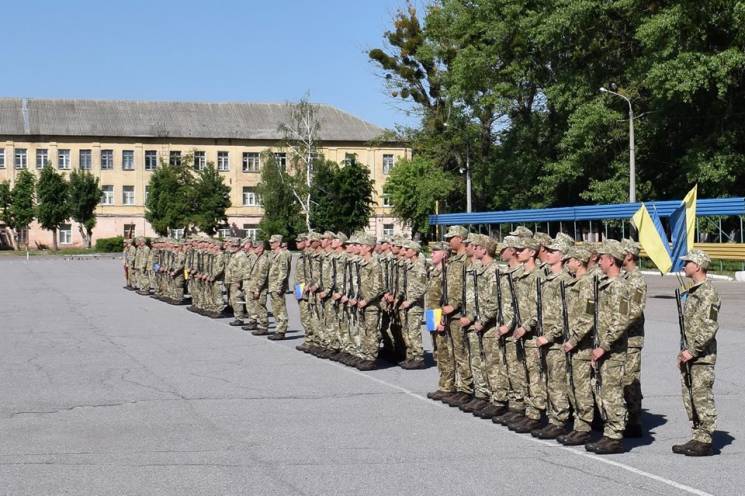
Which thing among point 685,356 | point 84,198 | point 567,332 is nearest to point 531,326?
point 567,332

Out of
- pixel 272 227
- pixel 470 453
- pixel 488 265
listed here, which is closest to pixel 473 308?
pixel 488 265

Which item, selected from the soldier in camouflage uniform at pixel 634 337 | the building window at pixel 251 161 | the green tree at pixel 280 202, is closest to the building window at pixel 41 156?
the building window at pixel 251 161

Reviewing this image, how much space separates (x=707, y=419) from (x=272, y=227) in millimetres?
65326

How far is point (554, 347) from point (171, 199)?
72.8 meters

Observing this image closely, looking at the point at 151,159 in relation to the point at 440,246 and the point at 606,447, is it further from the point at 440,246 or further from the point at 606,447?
the point at 606,447

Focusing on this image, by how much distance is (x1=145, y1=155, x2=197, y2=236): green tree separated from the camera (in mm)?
79688

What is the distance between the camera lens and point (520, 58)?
165ft

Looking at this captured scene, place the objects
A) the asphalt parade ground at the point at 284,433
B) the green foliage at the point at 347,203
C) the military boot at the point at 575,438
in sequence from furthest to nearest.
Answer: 1. the green foliage at the point at 347,203
2. the military boot at the point at 575,438
3. the asphalt parade ground at the point at 284,433

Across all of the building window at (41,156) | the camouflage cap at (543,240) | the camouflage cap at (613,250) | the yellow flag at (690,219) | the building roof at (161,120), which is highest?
the building roof at (161,120)

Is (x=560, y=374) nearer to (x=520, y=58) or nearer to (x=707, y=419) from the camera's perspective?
(x=707, y=419)

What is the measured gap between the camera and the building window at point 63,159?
8850 centimetres

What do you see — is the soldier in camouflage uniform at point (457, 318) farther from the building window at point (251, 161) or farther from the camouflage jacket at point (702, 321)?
the building window at point (251, 161)

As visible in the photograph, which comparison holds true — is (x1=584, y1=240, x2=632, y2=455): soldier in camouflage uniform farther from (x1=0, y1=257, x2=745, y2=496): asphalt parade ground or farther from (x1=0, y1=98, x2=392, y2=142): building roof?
(x1=0, y1=98, x2=392, y2=142): building roof

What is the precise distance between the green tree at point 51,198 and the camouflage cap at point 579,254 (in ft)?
254
